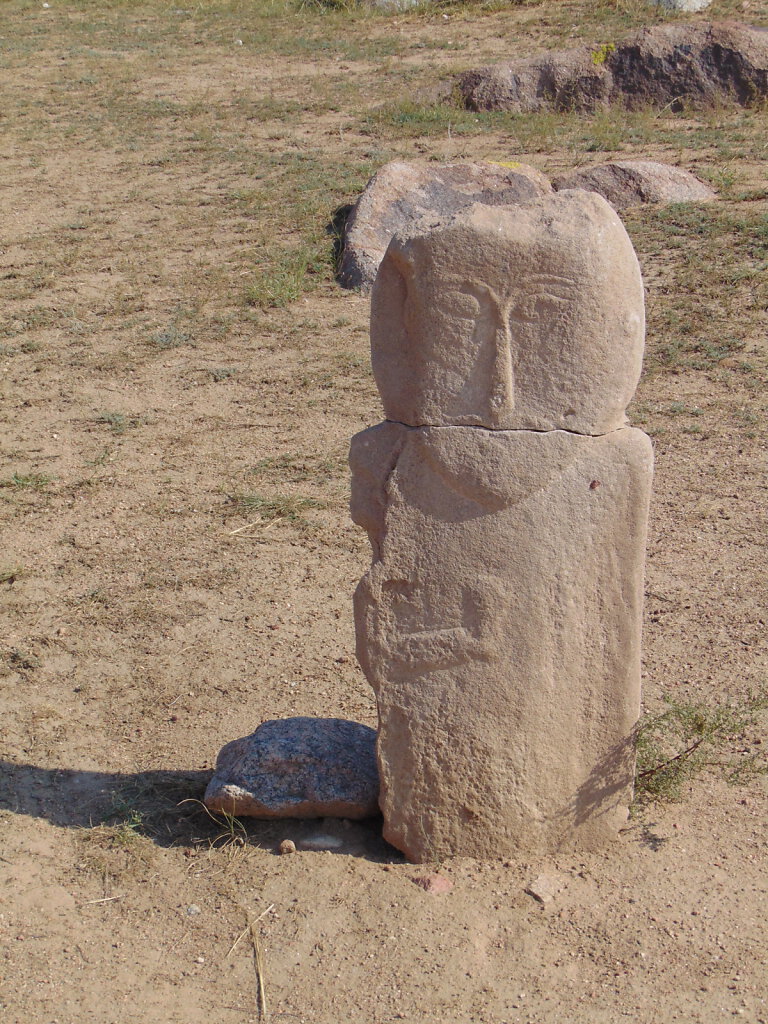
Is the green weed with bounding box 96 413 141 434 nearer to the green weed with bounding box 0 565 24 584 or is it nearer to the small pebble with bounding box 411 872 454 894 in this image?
the green weed with bounding box 0 565 24 584

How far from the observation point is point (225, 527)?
15.9ft

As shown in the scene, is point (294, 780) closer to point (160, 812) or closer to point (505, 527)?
point (160, 812)

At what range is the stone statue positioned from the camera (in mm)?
2623

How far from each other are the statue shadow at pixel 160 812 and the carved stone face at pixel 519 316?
116cm

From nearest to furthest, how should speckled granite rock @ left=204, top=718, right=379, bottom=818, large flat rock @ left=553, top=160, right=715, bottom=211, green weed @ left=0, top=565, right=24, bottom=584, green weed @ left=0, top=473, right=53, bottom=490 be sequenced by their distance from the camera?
1. speckled granite rock @ left=204, top=718, right=379, bottom=818
2. green weed @ left=0, top=565, right=24, bottom=584
3. green weed @ left=0, top=473, right=53, bottom=490
4. large flat rock @ left=553, top=160, right=715, bottom=211

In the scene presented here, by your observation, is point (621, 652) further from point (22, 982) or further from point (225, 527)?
point (225, 527)

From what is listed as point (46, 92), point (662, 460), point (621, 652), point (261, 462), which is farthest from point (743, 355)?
point (46, 92)

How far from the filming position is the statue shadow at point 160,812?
3.09 meters

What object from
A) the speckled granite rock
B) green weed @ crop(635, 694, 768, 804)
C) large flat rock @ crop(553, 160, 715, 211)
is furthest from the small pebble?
large flat rock @ crop(553, 160, 715, 211)

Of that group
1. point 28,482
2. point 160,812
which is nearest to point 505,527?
point 160,812

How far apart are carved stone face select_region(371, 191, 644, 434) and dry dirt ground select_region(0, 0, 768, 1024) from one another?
108cm

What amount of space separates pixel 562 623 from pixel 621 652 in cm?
18

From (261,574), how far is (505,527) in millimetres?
1916

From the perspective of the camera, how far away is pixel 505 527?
108 inches
